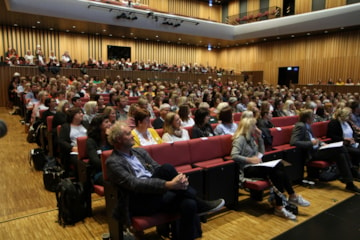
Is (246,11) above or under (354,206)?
above

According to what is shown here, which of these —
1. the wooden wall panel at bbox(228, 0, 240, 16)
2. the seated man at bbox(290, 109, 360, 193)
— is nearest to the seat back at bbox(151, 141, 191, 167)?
the seated man at bbox(290, 109, 360, 193)

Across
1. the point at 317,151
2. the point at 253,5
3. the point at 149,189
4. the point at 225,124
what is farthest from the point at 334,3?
the point at 149,189

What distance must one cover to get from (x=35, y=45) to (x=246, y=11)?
13.4 meters

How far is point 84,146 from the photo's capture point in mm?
3121

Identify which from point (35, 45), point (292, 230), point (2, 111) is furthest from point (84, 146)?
point (35, 45)

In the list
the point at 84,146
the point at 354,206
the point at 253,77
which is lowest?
the point at 354,206

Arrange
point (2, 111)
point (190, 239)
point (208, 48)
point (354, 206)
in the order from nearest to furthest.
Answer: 1. point (190, 239)
2. point (354, 206)
3. point (2, 111)
4. point (208, 48)

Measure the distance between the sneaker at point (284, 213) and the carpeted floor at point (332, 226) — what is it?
0.46ft

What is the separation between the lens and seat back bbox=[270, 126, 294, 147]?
4.21 m

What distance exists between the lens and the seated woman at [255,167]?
308cm

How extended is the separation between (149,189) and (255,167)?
59.9 inches

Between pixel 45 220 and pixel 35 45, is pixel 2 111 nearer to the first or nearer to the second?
pixel 35 45

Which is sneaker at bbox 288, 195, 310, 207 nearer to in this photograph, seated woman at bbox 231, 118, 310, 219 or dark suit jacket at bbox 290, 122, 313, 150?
seated woman at bbox 231, 118, 310, 219

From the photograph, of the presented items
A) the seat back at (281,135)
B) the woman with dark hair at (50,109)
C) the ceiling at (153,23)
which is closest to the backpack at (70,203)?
the woman with dark hair at (50,109)
